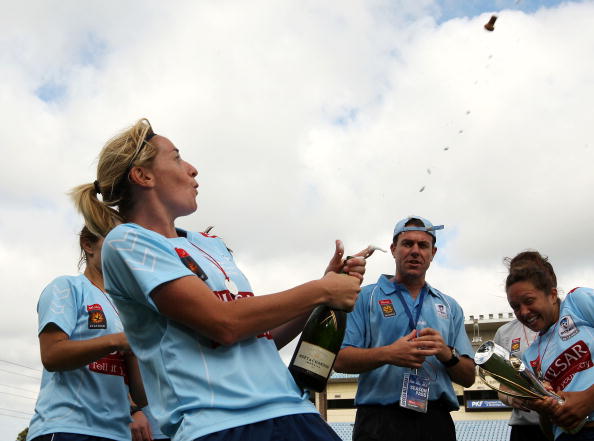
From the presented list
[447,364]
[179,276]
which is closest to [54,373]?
[179,276]

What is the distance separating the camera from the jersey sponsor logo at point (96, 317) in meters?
3.90

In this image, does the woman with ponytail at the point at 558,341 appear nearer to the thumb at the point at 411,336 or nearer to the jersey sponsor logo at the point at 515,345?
the thumb at the point at 411,336

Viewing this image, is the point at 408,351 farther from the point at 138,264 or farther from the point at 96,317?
the point at 138,264

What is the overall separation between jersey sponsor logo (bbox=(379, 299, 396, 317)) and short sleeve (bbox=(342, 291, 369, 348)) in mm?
150

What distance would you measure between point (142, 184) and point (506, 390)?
3.02m

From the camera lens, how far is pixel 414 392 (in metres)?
4.45

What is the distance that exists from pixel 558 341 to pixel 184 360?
331cm

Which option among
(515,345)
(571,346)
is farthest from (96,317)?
(515,345)

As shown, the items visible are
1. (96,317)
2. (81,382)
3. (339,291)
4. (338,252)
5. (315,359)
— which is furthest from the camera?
(96,317)

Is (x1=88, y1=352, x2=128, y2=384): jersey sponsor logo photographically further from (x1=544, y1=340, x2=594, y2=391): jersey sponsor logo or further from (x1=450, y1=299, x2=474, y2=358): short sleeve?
(x1=544, y1=340, x2=594, y2=391): jersey sponsor logo

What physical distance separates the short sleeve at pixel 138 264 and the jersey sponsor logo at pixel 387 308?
3042 millimetres

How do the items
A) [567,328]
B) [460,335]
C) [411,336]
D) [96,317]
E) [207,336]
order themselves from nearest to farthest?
[207,336] → [96,317] → [567,328] → [411,336] → [460,335]

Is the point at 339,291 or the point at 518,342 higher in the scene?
the point at 518,342

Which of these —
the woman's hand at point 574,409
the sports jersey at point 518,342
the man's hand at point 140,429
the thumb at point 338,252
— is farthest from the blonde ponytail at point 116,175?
the sports jersey at point 518,342
